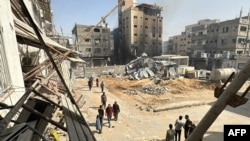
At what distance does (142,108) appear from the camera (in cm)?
1784

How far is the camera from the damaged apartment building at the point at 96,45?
51.6 m

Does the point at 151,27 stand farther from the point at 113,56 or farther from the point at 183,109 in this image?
the point at 183,109

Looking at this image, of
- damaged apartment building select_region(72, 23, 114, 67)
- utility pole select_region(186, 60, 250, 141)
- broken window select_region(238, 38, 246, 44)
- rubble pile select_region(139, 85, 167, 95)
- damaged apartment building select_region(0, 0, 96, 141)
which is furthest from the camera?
damaged apartment building select_region(72, 23, 114, 67)

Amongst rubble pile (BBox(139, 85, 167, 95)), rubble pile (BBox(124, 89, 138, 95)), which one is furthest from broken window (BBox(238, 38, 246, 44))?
rubble pile (BBox(124, 89, 138, 95))

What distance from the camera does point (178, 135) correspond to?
10602 mm

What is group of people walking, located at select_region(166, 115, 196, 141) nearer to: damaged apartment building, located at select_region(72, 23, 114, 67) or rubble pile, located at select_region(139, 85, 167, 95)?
rubble pile, located at select_region(139, 85, 167, 95)

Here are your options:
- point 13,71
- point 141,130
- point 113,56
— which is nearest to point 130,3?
point 113,56

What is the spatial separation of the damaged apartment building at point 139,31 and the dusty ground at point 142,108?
99.9 ft

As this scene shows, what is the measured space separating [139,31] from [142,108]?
44041mm

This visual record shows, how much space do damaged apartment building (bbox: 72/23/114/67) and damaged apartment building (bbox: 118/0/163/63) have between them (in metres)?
6.97

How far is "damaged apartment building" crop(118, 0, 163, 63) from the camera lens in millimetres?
57438

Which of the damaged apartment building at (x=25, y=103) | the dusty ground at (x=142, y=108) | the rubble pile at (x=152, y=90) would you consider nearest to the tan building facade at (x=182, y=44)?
the dusty ground at (x=142, y=108)

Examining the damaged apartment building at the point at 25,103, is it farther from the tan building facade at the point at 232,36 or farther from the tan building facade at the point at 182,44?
the tan building facade at the point at 182,44

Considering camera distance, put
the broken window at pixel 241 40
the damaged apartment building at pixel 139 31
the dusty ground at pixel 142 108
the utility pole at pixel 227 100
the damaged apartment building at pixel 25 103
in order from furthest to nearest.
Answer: the damaged apartment building at pixel 139 31 → the broken window at pixel 241 40 → the dusty ground at pixel 142 108 → the damaged apartment building at pixel 25 103 → the utility pole at pixel 227 100
